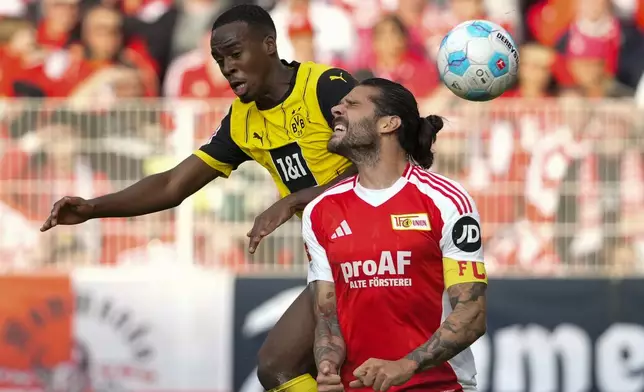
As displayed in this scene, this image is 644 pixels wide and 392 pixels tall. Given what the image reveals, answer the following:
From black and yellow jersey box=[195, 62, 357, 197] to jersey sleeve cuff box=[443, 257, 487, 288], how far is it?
155 cm

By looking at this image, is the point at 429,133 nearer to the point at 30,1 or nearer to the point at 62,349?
the point at 62,349

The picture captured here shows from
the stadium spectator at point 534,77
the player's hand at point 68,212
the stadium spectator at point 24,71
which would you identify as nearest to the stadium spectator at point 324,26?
the stadium spectator at point 534,77

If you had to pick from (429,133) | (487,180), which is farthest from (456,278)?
(487,180)

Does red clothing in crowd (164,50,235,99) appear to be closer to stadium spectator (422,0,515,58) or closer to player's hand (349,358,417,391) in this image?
stadium spectator (422,0,515,58)

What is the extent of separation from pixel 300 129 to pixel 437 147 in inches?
173

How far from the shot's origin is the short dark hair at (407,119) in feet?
23.3

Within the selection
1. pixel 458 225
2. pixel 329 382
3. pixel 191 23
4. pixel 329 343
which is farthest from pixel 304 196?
pixel 191 23

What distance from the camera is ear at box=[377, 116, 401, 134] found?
23.2ft

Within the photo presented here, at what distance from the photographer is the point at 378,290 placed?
6.93m

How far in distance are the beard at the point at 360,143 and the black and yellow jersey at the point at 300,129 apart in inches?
39.2

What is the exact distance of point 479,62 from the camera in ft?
26.5

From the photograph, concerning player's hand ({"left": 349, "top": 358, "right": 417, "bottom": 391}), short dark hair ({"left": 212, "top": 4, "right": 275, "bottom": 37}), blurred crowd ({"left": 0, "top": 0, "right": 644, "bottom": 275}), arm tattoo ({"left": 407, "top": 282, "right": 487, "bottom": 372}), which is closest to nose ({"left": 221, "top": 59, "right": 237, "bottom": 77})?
short dark hair ({"left": 212, "top": 4, "right": 275, "bottom": 37})

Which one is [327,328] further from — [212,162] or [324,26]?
[324,26]

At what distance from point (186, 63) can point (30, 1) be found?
2.02m
